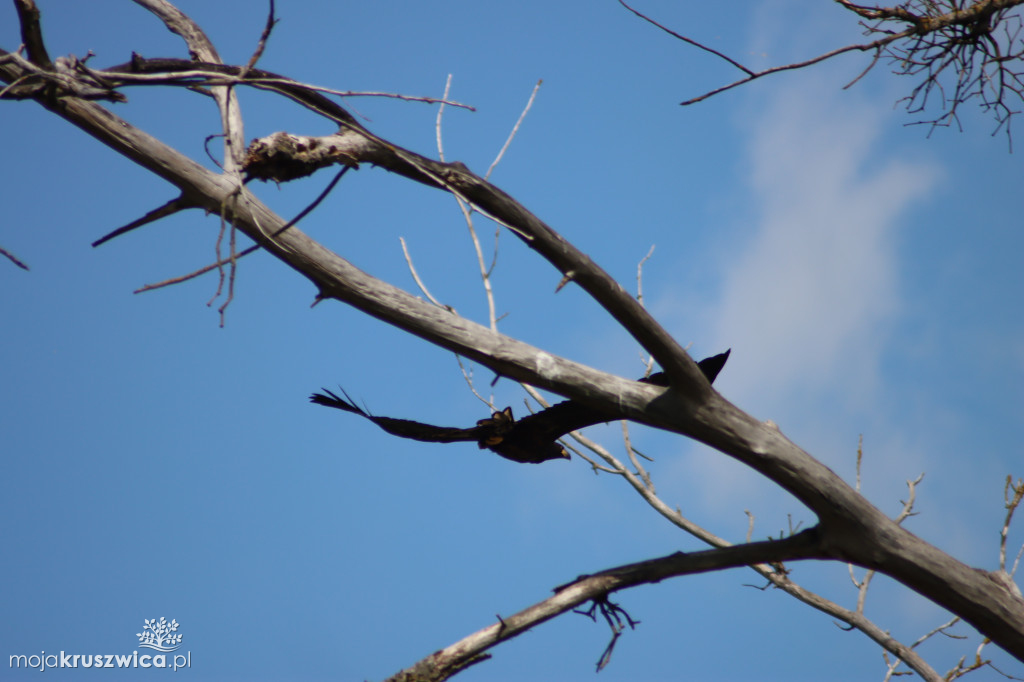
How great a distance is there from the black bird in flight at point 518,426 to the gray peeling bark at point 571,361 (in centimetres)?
13

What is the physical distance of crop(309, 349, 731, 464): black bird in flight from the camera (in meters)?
2.41

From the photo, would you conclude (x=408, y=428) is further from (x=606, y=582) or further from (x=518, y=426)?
(x=606, y=582)

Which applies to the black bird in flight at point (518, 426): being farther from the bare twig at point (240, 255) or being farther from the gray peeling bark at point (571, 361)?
the bare twig at point (240, 255)

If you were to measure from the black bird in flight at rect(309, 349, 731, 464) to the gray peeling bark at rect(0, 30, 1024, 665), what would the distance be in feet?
0.43

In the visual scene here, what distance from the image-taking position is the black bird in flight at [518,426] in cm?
241

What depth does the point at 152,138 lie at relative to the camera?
198cm

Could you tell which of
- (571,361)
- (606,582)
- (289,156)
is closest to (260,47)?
(289,156)

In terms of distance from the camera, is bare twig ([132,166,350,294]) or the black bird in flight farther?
the black bird in flight

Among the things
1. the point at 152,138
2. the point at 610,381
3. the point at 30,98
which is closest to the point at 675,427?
the point at 610,381

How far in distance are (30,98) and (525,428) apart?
1713 mm

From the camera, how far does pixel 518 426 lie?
97.3 inches

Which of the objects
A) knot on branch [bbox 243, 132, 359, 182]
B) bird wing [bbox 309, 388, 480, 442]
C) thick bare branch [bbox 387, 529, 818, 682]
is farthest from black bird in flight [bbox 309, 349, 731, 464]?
knot on branch [bbox 243, 132, 359, 182]

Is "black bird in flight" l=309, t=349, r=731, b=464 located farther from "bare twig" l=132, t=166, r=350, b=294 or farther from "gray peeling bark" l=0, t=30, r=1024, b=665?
"bare twig" l=132, t=166, r=350, b=294

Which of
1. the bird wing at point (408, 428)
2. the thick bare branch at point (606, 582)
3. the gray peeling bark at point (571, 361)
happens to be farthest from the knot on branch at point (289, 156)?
the thick bare branch at point (606, 582)
